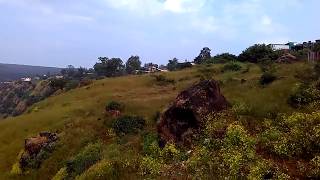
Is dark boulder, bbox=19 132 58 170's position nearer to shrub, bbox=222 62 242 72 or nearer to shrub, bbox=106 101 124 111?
shrub, bbox=106 101 124 111

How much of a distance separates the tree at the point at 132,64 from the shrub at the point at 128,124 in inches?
3885

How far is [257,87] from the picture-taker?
33.0 metres

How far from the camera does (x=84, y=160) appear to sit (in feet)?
84.4

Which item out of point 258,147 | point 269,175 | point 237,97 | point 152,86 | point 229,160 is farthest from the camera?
point 152,86

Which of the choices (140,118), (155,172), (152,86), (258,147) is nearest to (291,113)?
(258,147)

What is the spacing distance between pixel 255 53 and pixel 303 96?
154ft

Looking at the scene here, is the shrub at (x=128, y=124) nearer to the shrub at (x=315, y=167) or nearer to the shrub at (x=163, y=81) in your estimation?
the shrub at (x=315, y=167)

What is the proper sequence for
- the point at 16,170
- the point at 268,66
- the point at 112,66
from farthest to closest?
1. the point at 112,66
2. the point at 268,66
3. the point at 16,170

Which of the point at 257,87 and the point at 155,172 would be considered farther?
the point at 257,87

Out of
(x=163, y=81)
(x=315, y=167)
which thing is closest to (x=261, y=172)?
(x=315, y=167)

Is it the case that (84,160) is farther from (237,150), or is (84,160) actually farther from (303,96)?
(303,96)

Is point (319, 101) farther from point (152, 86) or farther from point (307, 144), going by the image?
point (152, 86)

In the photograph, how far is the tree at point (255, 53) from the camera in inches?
2766

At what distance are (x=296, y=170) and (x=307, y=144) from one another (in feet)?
6.42
